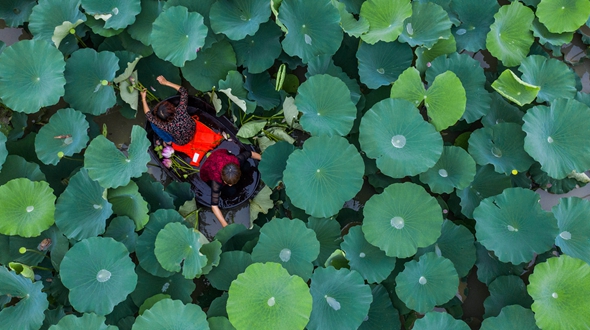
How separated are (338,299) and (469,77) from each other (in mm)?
1636

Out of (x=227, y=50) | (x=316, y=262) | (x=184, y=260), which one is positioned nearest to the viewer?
Answer: (x=184, y=260)

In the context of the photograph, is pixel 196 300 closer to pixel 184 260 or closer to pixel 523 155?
pixel 184 260

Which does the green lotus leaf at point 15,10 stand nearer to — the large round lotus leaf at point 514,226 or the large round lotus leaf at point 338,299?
the large round lotus leaf at point 338,299

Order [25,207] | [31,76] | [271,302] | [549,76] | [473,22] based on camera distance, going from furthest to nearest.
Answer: [473,22] < [549,76] < [31,76] < [25,207] < [271,302]

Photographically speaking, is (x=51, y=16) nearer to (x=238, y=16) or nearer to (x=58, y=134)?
(x=58, y=134)

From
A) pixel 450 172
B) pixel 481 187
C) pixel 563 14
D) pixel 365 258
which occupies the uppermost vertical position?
pixel 563 14

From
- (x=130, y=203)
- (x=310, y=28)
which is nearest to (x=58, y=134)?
(x=130, y=203)

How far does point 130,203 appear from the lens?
8.32ft


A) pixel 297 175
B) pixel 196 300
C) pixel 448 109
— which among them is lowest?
pixel 196 300

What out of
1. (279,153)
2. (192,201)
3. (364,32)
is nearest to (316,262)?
(279,153)

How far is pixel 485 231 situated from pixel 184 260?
1.77m

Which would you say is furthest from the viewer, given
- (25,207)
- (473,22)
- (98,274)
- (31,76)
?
(473,22)

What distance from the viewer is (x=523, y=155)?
2.67 m

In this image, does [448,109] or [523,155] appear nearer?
[448,109]
